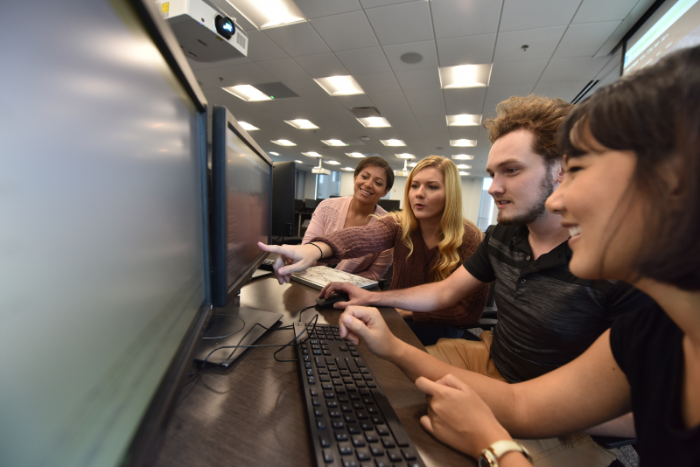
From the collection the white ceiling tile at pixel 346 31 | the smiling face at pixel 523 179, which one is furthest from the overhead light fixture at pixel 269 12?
the smiling face at pixel 523 179

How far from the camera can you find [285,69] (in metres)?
3.65

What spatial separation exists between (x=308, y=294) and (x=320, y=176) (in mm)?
12257

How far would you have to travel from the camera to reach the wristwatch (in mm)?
388

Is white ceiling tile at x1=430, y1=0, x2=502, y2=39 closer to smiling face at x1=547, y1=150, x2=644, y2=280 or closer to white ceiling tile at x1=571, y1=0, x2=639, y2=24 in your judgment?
white ceiling tile at x1=571, y1=0, x2=639, y2=24

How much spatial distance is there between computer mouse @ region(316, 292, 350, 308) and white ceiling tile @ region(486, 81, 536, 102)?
372 centimetres

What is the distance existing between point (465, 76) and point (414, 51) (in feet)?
2.93

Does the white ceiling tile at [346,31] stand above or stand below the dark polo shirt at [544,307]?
above

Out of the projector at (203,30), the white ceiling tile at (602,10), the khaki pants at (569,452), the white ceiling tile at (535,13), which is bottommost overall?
the khaki pants at (569,452)

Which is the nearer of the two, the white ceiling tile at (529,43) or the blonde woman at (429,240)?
the blonde woman at (429,240)

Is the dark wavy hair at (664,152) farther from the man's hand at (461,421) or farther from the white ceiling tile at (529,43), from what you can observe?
the white ceiling tile at (529,43)

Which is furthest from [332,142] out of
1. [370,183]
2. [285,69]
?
[370,183]

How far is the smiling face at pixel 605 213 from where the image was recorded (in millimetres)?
344

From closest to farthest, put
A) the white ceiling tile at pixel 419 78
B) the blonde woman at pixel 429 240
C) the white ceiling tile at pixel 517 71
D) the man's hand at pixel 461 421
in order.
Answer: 1. the man's hand at pixel 461 421
2. the blonde woman at pixel 429 240
3. the white ceiling tile at pixel 517 71
4. the white ceiling tile at pixel 419 78

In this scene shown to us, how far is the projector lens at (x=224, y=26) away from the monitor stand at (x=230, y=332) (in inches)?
54.0
